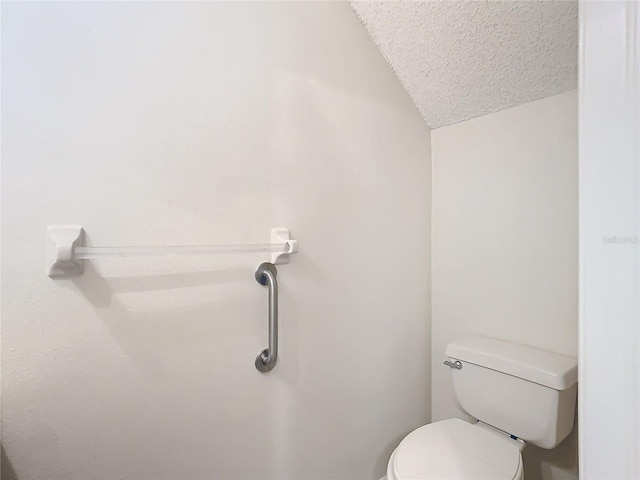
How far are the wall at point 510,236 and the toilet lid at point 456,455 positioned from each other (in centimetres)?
35

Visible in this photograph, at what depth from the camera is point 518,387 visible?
1.11 m

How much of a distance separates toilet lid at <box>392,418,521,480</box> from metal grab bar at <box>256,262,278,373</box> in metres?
0.54

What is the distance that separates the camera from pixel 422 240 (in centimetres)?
153

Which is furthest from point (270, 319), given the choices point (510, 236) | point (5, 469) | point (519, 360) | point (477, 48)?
point (477, 48)

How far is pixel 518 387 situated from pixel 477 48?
51.5 inches

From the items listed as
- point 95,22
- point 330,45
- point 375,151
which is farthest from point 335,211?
point 95,22

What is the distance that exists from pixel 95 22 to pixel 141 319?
76cm

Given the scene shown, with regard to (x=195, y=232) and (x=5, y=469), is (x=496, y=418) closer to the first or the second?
(x=195, y=232)

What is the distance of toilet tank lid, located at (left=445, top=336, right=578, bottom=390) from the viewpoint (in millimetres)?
1038

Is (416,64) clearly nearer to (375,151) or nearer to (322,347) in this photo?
(375,151)

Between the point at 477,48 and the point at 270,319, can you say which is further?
the point at 477,48
